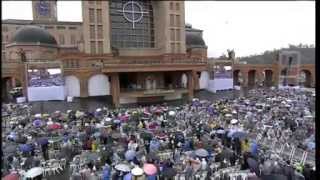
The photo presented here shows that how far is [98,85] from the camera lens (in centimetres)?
2847

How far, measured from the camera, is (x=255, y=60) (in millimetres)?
47062

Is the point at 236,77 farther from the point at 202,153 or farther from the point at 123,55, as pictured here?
the point at 202,153

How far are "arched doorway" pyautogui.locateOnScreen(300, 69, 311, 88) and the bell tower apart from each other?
3687cm

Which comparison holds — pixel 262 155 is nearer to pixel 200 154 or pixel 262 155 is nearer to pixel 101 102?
pixel 200 154

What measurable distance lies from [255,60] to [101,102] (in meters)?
26.9

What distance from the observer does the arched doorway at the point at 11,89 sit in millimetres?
29087

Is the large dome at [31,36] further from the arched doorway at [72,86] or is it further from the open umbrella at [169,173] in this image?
the open umbrella at [169,173]

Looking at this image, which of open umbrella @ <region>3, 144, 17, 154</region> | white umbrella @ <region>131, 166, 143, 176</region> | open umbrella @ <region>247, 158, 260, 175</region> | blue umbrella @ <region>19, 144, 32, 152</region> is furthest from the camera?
blue umbrella @ <region>19, 144, 32, 152</region>

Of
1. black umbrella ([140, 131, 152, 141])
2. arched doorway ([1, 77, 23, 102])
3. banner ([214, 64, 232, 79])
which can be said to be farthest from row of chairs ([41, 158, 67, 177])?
banner ([214, 64, 232, 79])

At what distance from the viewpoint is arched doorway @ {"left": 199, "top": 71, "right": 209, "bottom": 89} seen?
32594mm

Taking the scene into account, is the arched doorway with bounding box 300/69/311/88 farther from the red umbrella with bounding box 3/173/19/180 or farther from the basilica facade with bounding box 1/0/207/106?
the red umbrella with bounding box 3/173/19/180

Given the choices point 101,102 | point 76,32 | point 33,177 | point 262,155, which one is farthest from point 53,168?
point 76,32

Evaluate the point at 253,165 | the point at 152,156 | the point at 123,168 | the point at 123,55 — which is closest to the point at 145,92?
the point at 123,55

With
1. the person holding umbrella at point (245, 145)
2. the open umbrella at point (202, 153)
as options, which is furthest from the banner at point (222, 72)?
the open umbrella at point (202, 153)
